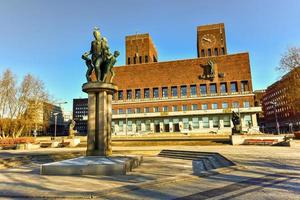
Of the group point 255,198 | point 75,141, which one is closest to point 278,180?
point 255,198

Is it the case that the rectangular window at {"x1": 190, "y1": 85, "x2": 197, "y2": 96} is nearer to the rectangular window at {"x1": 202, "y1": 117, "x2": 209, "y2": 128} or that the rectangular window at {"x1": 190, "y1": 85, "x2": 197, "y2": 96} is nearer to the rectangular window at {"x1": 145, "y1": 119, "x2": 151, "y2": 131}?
the rectangular window at {"x1": 202, "y1": 117, "x2": 209, "y2": 128}

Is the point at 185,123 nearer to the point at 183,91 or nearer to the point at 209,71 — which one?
the point at 183,91

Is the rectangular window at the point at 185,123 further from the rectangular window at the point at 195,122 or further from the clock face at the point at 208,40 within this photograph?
the clock face at the point at 208,40

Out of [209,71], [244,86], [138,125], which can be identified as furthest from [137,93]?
[244,86]

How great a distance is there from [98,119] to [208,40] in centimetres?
7384

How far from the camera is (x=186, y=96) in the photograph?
6456 centimetres

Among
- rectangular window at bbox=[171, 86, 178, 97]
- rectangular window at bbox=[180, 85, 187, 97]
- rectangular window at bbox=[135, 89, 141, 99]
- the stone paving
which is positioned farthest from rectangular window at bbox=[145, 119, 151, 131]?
the stone paving

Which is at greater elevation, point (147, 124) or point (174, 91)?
point (174, 91)

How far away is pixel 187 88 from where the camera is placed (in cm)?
6556

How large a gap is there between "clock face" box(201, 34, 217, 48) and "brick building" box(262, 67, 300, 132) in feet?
83.6

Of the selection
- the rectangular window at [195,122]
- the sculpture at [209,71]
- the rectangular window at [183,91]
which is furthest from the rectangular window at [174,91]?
the rectangular window at [195,122]

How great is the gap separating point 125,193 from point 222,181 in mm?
3553

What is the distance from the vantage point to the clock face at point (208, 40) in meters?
78.7

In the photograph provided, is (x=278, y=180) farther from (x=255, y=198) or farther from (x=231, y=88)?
(x=231, y=88)
